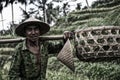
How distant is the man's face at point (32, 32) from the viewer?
3537mm

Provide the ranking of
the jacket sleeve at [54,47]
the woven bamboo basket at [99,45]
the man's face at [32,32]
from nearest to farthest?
the man's face at [32,32], the jacket sleeve at [54,47], the woven bamboo basket at [99,45]

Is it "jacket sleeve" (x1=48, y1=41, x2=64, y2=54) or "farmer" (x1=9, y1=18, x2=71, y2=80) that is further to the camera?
"jacket sleeve" (x1=48, y1=41, x2=64, y2=54)

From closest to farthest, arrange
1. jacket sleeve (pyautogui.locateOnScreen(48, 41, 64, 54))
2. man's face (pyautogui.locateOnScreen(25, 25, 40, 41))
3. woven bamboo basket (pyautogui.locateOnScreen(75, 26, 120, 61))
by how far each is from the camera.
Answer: man's face (pyautogui.locateOnScreen(25, 25, 40, 41)), jacket sleeve (pyautogui.locateOnScreen(48, 41, 64, 54)), woven bamboo basket (pyautogui.locateOnScreen(75, 26, 120, 61))

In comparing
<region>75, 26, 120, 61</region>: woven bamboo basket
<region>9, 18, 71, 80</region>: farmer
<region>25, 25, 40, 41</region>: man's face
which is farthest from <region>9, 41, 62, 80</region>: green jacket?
<region>75, 26, 120, 61</region>: woven bamboo basket

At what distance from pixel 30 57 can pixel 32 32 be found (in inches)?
10.7

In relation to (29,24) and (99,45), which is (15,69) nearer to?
(29,24)

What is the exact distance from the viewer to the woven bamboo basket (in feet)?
15.6

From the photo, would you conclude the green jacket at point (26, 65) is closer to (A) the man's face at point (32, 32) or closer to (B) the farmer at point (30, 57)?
(B) the farmer at point (30, 57)

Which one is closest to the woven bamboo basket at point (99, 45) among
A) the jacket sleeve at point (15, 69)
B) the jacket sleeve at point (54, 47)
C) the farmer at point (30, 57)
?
the jacket sleeve at point (54, 47)

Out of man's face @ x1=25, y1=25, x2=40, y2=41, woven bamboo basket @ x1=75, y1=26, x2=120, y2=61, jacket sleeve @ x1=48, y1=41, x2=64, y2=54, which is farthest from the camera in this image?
woven bamboo basket @ x1=75, y1=26, x2=120, y2=61

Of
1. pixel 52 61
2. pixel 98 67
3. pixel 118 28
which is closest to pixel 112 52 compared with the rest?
pixel 118 28

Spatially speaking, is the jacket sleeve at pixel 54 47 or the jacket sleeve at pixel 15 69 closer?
the jacket sleeve at pixel 15 69

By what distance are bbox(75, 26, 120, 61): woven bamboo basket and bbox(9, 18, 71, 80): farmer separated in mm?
1025

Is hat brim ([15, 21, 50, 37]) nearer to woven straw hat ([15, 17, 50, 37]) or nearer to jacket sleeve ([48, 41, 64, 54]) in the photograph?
woven straw hat ([15, 17, 50, 37])
